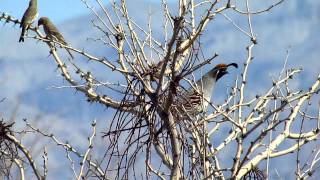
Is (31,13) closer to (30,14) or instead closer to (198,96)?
(30,14)

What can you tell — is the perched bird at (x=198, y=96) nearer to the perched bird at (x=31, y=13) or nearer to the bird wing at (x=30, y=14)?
the perched bird at (x=31, y=13)

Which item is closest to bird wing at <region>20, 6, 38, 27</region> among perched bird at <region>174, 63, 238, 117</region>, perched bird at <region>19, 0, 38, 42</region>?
perched bird at <region>19, 0, 38, 42</region>

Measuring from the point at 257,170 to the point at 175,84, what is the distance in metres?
1.37

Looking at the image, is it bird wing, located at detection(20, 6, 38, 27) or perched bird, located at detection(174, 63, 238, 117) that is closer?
perched bird, located at detection(174, 63, 238, 117)

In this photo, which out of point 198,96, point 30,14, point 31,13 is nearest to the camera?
point 198,96

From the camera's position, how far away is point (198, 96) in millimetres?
6012

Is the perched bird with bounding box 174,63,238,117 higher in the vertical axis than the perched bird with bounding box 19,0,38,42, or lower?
lower

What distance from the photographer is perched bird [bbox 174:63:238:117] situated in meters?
5.22

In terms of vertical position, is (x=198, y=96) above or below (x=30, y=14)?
below

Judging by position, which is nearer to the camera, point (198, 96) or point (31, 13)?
point (198, 96)

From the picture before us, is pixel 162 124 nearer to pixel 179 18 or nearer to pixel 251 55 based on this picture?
pixel 179 18

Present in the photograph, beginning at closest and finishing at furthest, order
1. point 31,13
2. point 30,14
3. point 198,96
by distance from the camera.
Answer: point 198,96
point 30,14
point 31,13

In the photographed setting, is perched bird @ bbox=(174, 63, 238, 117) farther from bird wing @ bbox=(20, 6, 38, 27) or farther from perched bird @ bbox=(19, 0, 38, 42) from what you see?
bird wing @ bbox=(20, 6, 38, 27)

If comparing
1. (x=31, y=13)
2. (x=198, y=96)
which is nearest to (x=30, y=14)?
(x=31, y=13)
